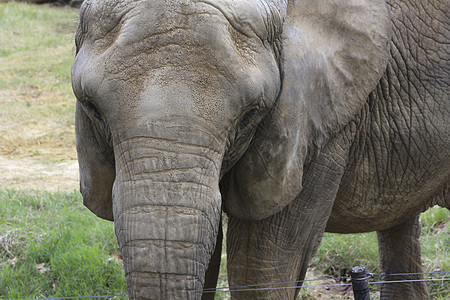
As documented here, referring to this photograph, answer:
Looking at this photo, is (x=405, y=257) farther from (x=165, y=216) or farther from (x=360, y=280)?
(x=165, y=216)

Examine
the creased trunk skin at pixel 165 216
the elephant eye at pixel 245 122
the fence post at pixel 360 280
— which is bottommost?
the fence post at pixel 360 280

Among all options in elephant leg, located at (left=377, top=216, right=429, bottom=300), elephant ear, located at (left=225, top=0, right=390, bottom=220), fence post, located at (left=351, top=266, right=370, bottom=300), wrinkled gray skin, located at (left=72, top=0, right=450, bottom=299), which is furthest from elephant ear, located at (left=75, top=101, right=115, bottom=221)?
elephant leg, located at (left=377, top=216, right=429, bottom=300)

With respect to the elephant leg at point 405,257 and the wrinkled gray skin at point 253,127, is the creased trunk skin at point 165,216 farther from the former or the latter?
the elephant leg at point 405,257

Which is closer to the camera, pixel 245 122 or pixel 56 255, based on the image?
pixel 245 122

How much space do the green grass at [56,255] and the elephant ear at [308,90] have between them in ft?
5.56

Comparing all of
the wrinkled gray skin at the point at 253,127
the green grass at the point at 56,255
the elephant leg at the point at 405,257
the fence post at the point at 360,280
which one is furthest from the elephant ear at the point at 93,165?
the elephant leg at the point at 405,257

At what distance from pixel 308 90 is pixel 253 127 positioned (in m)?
0.27

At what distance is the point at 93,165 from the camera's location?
266cm

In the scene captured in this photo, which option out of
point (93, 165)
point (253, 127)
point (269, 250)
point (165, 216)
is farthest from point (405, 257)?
point (165, 216)

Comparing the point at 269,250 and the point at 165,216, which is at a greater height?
the point at 165,216

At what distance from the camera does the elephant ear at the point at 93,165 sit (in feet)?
8.55

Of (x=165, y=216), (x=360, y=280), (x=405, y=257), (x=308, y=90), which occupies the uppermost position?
(x=308, y=90)

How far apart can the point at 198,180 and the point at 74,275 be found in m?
2.27

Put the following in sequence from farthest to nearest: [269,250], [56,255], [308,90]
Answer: [56,255] < [269,250] < [308,90]
